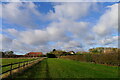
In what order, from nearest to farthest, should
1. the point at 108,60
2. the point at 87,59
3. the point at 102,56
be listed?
the point at 108,60 < the point at 102,56 < the point at 87,59

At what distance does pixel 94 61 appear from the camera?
25828 millimetres

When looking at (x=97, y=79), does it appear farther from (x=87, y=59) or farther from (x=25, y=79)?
(x=87, y=59)


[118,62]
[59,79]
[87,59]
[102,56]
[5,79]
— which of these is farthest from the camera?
[87,59]

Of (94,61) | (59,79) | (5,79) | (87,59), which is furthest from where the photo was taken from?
(87,59)

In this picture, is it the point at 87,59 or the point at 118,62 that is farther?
the point at 87,59

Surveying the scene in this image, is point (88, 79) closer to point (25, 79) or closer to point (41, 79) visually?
point (41, 79)

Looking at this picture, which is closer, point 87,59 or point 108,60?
point 108,60

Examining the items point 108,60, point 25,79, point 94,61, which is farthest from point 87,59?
point 25,79

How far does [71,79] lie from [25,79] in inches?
102

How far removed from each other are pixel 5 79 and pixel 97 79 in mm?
5191

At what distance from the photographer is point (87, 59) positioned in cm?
2838

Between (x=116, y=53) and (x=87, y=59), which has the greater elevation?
(x=116, y=53)

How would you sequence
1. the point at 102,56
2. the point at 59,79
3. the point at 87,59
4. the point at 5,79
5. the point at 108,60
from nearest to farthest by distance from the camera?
the point at 5,79 → the point at 59,79 → the point at 108,60 → the point at 102,56 → the point at 87,59

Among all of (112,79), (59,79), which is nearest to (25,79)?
(59,79)
